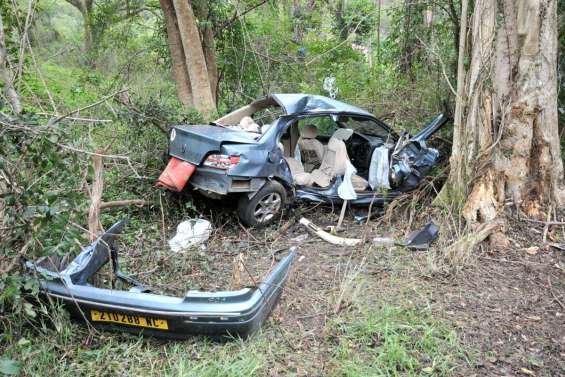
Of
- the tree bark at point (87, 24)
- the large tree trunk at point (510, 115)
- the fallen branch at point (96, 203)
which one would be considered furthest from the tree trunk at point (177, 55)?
the large tree trunk at point (510, 115)

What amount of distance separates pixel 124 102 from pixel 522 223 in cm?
517

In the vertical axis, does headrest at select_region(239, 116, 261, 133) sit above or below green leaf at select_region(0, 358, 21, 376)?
above

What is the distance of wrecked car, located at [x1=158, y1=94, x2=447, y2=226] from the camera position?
5758 mm

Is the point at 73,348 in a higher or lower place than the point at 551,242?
higher

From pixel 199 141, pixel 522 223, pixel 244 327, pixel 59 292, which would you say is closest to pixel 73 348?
pixel 59 292

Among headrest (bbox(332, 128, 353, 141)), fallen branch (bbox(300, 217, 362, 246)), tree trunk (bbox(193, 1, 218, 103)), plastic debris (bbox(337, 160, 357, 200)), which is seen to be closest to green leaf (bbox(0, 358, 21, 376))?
fallen branch (bbox(300, 217, 362, 246))

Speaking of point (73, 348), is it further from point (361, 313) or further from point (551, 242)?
point (551, 242)

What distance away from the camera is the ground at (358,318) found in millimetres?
3609

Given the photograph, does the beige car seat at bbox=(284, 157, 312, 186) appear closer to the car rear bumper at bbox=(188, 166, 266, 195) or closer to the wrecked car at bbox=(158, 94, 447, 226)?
the wrecked car at bbox=(158, 94, 447, 226)

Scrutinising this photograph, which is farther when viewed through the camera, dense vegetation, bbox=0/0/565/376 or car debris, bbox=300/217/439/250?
car debris, bbox=300/217/439/250

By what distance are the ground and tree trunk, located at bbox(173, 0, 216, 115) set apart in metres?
3.42

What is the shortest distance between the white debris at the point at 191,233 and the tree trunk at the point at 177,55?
380 centimetres

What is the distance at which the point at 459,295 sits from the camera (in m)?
4.56

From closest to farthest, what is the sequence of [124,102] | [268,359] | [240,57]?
[268,359]
[124,102]
[240,57]
